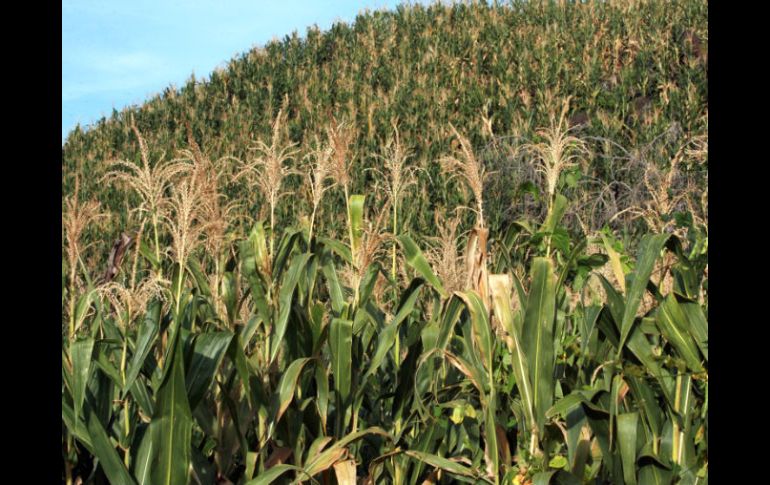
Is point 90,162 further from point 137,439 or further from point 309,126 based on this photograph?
point 137,439

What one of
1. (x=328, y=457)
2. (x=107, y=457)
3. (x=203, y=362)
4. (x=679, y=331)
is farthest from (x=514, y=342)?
(x=107, y=457)

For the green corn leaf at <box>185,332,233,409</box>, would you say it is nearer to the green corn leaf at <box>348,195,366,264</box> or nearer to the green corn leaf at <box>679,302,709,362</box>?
the green corn leaf at <box>348,195,366,264</box>

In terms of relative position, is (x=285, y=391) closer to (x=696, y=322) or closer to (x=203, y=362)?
(x=203, y=362)

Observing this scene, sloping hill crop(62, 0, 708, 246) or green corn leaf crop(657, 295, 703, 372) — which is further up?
sloping hill crop(62, 0, 708, 246)

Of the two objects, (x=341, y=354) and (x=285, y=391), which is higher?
(x=341, y=354)

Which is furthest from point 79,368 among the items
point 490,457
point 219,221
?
point 490,457

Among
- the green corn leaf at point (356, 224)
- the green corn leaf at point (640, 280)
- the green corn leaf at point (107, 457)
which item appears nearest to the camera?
the green corn leaf at point (107, 457)

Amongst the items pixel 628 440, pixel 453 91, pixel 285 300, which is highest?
pixel 453 91

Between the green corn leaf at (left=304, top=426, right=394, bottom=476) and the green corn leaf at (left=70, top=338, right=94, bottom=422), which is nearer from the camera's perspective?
the green corn leaf at (left=70, top=338, right=94, bottom=422)

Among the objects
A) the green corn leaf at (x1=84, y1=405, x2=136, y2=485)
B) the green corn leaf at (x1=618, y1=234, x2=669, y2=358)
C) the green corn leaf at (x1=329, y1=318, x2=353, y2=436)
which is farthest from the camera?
the green corn leaf at (x1=329, y1=318, x2=353, y2=436)

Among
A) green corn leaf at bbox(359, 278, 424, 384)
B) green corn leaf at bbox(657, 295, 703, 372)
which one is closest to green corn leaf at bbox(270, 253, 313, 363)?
green corn leaf at bbox(359, 278, 424, 384)

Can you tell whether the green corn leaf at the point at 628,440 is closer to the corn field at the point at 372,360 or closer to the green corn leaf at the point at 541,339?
the corn field at the point at 372,360

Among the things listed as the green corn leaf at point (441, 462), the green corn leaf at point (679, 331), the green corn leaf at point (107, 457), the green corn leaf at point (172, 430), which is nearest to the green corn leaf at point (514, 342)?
the green corn leaf at point (441, 462)

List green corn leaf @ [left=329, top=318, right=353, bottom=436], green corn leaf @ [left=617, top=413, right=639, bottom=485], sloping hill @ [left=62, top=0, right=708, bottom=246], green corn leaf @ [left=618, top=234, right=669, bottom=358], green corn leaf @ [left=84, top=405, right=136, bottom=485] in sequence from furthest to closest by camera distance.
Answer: sloping hill @ [left=62, top=0, right=708, bottom=246] → green corn leaf @ [left=329, top=318, right=353, bottom=436] → green corn leaf @ [left=618, top=234, right=669, bottom=358] → green corn leaf @ [left=617, top=413, right=639, bottom=485] → green corn leaf @ [left=84, top=405, right=136, bottom=485]
